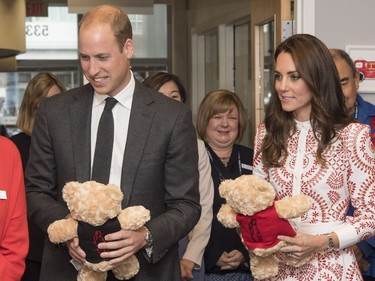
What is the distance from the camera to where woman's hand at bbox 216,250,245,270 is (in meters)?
3.53

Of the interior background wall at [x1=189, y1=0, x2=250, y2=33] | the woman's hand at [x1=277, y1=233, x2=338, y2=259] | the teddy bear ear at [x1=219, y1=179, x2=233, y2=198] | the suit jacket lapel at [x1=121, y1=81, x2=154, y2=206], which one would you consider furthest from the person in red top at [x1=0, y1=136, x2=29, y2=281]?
the interior background wall at [x1=189, y1=0, x2=250, y2=33]

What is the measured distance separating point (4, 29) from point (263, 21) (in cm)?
315

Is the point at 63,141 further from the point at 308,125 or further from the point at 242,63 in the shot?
the point at 242,63

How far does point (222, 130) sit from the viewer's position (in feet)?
12.5

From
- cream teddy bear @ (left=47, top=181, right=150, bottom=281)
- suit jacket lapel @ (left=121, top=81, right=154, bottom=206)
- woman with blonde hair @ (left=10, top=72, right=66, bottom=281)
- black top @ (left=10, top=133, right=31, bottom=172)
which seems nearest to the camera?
cream teddy bear @ (left=47, top=181, right=150, bottom=281)

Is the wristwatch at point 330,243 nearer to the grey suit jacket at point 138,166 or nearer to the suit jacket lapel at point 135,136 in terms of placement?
the grey suit jacket at point 138,166

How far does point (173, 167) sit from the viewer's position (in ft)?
7.86

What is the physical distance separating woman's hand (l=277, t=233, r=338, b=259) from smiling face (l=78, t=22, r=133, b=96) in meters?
0.77

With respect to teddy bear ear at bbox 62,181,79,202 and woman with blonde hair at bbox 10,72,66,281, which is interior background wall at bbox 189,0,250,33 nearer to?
woman with blonde hair at bbox 10,72,66,281

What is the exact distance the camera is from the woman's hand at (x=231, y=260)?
11.6 feet

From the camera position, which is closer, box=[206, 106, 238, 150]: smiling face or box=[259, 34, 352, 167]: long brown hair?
box=[259, 34, 352, 167]: long brown hair

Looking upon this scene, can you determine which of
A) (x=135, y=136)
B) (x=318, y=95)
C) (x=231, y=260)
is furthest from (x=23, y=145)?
(x=318, y=95)

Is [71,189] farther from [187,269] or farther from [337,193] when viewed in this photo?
[187,269]

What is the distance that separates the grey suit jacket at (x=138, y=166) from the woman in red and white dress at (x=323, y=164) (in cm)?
37
